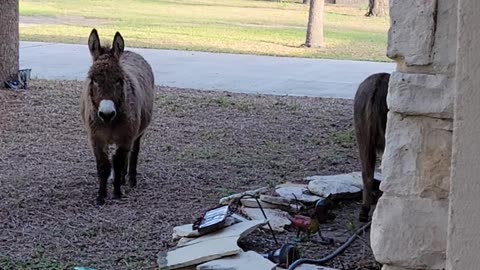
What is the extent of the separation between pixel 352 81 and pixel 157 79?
10.9 feet

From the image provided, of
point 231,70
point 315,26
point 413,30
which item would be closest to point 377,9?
point 315,26

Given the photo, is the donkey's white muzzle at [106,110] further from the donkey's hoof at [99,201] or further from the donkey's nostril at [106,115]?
the donkey's hoof at [99,201]

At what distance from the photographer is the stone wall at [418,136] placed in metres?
2.79

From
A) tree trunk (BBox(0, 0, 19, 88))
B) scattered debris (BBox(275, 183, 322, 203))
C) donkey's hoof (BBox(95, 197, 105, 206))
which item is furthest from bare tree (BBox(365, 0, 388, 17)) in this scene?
donkey's hoof (BBox(95, 197, 105, 206))

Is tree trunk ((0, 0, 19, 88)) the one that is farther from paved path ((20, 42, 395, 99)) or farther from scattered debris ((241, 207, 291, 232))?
scattered debris ((241, 207, 291, 232))

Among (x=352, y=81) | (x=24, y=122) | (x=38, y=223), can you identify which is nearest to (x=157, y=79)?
(x=352, y=81)

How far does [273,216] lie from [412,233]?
295 cm

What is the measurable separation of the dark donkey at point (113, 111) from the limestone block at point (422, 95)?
3533 mm

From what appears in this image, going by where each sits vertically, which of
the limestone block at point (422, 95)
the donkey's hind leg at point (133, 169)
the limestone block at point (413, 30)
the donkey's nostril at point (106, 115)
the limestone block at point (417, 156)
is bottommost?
the donkey's hind leg at point (133, 169)

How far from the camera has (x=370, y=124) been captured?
567 cm

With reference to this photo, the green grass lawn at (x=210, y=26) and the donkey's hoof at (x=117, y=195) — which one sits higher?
the green grass lawn at (x=210, y=26)

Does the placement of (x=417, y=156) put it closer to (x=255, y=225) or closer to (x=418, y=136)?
(x=418, y=136)

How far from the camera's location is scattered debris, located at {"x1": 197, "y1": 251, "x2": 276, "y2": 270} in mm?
4461

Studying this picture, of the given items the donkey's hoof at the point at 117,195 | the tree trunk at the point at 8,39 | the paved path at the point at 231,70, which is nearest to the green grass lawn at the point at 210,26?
the paved path at the point at 231,70
